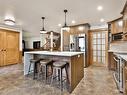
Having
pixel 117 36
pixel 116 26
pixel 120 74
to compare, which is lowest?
pixel 120 74

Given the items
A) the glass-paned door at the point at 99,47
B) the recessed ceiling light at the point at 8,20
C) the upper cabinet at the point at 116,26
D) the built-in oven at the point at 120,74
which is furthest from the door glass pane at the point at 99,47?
the recessed ceiling light at the point at 8,20

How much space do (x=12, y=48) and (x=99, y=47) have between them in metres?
5.39

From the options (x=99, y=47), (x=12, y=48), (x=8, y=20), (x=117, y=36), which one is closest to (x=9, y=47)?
(x=12, y=48)

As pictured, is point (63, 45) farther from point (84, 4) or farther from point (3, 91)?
point (3, 91)

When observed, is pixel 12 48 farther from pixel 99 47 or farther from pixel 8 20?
pixel 99 47

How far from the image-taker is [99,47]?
19.0 ft

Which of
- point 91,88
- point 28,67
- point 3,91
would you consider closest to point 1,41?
point 28,67

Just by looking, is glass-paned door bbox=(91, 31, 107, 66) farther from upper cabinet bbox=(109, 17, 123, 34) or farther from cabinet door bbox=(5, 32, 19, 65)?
cabinet door bbox=(5, 32, 19, 65)

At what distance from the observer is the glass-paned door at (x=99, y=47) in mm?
5664

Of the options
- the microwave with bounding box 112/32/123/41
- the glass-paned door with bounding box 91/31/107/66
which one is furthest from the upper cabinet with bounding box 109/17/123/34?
the glass-paned door with bounding box 91/31/107/66

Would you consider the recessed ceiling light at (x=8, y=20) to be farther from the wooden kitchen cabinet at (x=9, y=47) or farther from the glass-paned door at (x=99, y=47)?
the glass-paned door at (x=99, y=47)

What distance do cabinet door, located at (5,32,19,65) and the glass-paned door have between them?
16.1 feet

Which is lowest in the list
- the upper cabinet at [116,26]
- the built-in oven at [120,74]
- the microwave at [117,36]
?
the built-in oven at [120,74]

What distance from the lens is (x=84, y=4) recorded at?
305 cm
